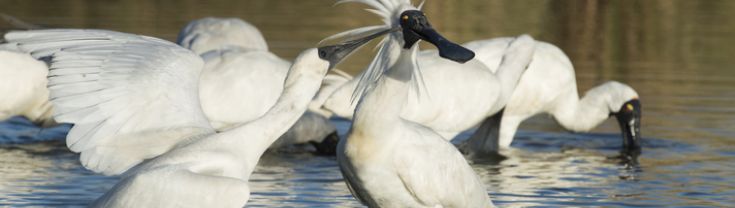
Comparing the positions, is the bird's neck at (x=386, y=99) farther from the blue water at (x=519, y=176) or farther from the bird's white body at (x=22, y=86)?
the bird's white body at (x=22, y=86)

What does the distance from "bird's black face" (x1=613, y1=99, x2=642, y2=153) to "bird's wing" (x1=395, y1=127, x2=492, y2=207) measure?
3941 millimetres

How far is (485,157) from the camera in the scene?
1182 cm

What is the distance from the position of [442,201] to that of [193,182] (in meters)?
1.92

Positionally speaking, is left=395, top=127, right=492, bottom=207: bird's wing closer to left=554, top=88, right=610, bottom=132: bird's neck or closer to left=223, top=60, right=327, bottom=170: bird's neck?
Result: left=223, top=60, right=327, bottom=170: bird's neck

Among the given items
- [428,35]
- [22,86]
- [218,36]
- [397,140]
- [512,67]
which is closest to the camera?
[428,35]

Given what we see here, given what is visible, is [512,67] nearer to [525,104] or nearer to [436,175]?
[525,104]

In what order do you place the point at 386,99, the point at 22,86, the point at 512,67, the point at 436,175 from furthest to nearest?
the point at 22,86, the point at 512,67, the point at 436,175, the point at 386,99

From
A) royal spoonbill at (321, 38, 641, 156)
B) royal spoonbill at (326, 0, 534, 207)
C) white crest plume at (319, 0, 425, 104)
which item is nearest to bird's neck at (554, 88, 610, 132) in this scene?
royal spoonbill at (321, 38, 641, 156)

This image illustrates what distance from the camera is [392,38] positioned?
24.8 ft

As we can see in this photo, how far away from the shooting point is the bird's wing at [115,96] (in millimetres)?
7492

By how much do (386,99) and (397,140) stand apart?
0.86 ft

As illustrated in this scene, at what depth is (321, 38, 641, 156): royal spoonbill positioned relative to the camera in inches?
428

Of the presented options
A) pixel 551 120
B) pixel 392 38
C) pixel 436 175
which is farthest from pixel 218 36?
pixel 392 38

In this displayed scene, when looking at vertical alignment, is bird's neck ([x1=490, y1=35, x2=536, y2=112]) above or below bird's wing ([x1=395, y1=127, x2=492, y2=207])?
below
